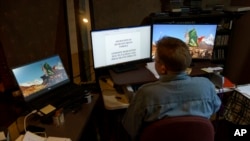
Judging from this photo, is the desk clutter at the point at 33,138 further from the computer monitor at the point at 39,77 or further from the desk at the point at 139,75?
the desk at the point at 139,75

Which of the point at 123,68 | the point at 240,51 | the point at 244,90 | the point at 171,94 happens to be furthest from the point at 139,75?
the point at 240,51

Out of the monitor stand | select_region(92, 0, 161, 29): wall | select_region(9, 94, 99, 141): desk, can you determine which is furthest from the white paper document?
select_region(9, 94, 99, 141): desk

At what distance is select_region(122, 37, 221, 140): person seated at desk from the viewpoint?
1.21 meters

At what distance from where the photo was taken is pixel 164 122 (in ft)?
3.65

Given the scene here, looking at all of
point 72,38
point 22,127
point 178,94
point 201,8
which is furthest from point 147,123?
point 201,8

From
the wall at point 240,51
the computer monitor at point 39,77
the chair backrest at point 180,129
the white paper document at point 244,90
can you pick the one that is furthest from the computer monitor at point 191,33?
the chair backrest at point 180,129

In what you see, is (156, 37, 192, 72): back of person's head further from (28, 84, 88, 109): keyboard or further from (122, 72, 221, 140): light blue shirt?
(28, 84, 88, 109): keyboard

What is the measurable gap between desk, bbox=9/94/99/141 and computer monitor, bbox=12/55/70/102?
20cm

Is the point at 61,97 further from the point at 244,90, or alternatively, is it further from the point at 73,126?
the point at 244,90

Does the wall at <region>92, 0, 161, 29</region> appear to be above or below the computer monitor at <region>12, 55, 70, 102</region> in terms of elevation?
above

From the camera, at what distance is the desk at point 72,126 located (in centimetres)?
144

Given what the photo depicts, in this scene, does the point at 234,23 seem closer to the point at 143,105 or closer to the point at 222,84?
the point at 222,84

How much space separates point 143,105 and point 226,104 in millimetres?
1126

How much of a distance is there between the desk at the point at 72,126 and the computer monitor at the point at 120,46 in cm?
41
